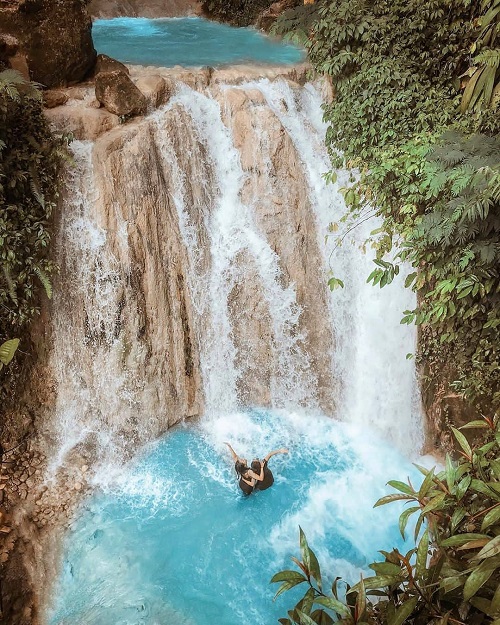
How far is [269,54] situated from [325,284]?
604cm

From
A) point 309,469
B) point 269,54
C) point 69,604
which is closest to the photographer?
point 69,604

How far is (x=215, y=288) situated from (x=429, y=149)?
3.79m

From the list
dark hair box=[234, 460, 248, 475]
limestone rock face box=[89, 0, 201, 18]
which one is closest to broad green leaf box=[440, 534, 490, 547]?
dark hair box=[234, 460, 248, 475]

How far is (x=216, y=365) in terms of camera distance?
297 inches

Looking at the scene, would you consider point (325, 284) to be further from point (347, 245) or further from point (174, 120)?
point (174, 120)

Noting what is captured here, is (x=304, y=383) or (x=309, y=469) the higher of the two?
(x=304, y=383)

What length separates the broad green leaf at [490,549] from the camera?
2.42 m

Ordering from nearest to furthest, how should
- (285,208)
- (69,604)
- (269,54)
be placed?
(69,604) < (285,208) < (269,54)

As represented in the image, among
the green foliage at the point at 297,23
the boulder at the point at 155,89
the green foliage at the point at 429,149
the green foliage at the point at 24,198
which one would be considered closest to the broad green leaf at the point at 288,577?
the green foliage at the point at 429,149

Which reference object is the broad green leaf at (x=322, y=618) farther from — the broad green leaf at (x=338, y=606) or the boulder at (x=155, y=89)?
the boulder at (x=155, y=89)

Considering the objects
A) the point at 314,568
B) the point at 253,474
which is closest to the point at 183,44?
the point at 253,474

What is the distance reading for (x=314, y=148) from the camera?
25.3 ft

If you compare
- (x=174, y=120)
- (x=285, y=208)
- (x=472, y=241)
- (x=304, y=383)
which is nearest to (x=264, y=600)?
(x=304, y=383)

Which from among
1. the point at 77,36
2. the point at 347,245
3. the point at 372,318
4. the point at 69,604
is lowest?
the point at 69,604
